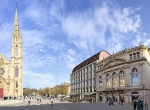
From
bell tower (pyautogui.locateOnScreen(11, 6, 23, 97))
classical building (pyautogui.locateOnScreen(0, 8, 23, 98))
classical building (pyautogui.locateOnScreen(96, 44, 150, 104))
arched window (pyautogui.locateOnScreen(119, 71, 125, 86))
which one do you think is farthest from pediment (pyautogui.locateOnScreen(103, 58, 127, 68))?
classical building (pyautogui.locateOnScreen(0, 8, 23, 98))

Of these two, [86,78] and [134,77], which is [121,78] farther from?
[86,78]

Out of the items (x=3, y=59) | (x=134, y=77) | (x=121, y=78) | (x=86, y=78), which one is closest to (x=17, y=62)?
(x=3, y=59)

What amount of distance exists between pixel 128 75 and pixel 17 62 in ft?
213

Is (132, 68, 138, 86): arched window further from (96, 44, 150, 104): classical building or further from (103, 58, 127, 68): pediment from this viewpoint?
(103, 58, 127, 68): pediment

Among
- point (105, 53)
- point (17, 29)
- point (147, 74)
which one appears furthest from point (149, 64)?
point (17, 29)

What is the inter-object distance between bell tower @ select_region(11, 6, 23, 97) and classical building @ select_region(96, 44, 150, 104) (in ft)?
164

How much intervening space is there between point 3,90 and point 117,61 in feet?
200

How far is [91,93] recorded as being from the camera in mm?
82438

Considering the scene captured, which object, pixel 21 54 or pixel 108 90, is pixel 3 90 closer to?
pixel 21 54

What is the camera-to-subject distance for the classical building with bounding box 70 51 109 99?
83.4 m

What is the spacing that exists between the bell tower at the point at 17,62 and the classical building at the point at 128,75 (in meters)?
49.9

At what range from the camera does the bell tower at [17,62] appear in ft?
342

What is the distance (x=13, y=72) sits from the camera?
105 metres

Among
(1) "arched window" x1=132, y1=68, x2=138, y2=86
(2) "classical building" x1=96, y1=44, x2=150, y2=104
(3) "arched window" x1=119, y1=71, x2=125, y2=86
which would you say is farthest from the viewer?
(3) "arched window" x1=119, y1=71, x2=125, y2=86
